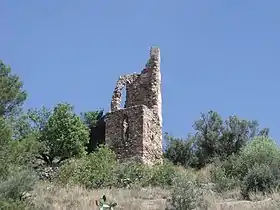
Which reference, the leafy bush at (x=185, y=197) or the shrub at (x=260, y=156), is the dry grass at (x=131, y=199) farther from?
the shrub at (x=260, y=156)

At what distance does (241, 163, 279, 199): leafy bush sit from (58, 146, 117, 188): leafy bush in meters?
5.50

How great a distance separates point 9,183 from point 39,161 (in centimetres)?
1548

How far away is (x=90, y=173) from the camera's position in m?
23.2

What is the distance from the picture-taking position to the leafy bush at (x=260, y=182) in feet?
61.9

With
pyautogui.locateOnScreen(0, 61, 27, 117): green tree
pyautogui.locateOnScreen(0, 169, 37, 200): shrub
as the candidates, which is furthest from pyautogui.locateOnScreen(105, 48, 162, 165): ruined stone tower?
pyautogui.locateOnScreen(0, 169, 37, 200): shrub

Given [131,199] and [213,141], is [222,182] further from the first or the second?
[213,141]

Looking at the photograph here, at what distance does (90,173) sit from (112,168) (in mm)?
1137

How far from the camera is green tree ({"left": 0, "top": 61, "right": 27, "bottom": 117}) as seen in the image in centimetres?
2781

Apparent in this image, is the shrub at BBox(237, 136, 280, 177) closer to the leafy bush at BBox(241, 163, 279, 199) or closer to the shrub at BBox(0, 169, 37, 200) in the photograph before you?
the leafy bush at BBox(241, 163, 279, 199)

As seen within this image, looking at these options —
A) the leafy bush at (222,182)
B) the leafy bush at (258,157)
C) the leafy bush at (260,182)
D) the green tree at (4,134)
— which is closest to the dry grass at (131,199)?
the leafy bush at (260,182)

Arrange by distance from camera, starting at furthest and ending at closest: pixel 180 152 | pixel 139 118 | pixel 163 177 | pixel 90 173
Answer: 1. pixel 180 152
2. pixel 139 118
3. pixel 90 173
4. pixel 163 177

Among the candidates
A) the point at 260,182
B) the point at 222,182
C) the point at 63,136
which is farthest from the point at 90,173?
the point at 63,136

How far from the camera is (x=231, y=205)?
1666 centimetres

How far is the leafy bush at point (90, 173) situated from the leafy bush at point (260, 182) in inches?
216
